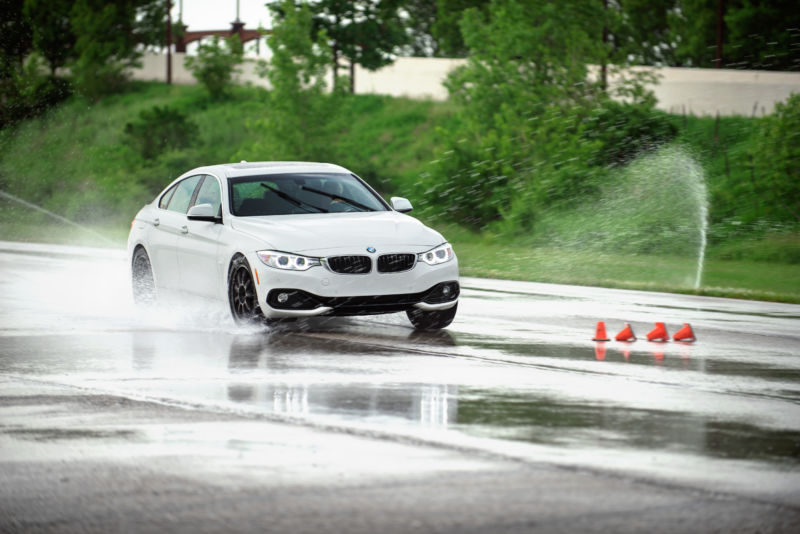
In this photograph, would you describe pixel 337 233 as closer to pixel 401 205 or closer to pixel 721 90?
pixel 401 205

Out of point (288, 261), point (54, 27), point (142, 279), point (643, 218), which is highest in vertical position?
point (54, 27)

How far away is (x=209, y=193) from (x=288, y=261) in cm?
238

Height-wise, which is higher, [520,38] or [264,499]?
[520,38]

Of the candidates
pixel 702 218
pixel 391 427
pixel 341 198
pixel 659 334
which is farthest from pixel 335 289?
pixel 702 218

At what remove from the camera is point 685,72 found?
56.9m

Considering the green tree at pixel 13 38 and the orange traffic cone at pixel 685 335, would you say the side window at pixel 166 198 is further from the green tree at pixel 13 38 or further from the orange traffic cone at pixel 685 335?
the green tree at pixel 13 38

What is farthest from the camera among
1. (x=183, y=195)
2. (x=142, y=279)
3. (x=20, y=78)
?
(x=20, y=78)

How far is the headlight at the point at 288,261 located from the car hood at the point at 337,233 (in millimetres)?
54

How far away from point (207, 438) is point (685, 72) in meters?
50.2

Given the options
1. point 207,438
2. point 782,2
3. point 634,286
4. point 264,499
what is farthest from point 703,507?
point 782,2

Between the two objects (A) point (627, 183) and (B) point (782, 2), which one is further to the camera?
(B) point (782, 2)

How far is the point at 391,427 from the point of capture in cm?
905

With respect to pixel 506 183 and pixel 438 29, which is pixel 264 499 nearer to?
pixel 506 183

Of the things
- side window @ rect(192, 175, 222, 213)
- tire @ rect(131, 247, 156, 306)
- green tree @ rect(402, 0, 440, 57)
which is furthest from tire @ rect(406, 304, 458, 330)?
green tree @ rect(402, 0, 440, 57)
